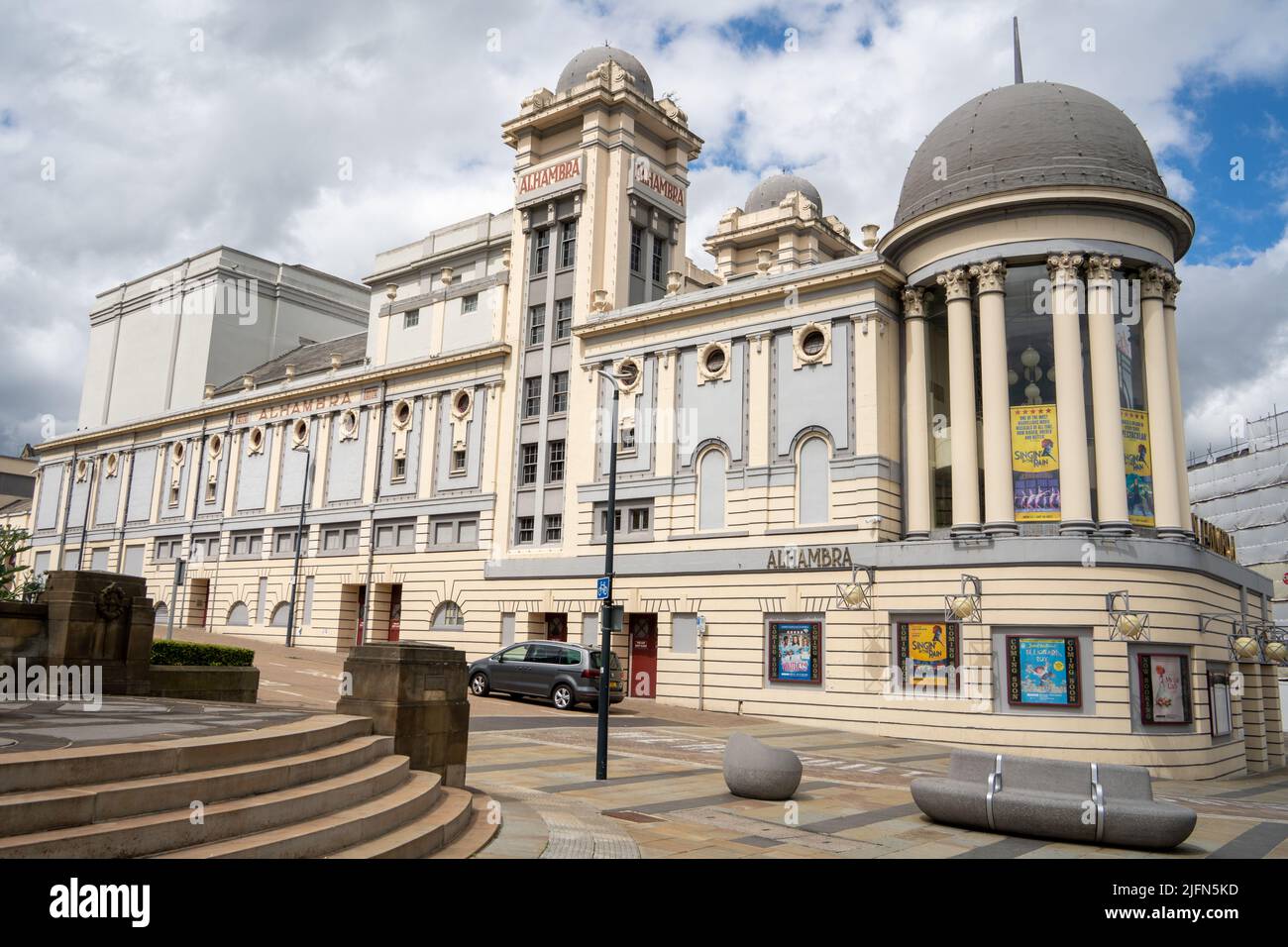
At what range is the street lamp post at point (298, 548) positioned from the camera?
150 feet

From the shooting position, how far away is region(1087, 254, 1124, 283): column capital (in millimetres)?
27859

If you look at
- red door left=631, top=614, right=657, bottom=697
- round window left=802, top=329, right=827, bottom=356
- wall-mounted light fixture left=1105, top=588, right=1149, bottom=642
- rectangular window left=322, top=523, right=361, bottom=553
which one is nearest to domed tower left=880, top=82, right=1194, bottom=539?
wall-mounted light fixture left=1105, top=588, right=1149, bottom=642

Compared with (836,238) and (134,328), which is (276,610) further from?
(836,238)

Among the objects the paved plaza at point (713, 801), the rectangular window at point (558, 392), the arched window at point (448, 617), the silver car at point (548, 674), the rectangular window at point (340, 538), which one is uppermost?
the rectangular window at point (558, 392)

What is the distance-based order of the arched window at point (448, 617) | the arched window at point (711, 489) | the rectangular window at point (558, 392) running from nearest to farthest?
the arched window at point (711, 489)
the rectangular window at point (558, 392)
the arched window at point (448, 617)

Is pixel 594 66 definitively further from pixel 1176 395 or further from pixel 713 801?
pixel 713 801

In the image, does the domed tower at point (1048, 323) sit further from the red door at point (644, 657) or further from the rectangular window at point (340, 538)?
the rectangular window at point (340, 538)

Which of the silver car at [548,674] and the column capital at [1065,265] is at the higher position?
the column capital at [1065,265]

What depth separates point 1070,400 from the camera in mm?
27156

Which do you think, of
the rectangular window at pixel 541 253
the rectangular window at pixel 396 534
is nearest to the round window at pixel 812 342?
the rectangular window at pixel 541 253

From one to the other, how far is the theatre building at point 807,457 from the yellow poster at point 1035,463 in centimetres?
8

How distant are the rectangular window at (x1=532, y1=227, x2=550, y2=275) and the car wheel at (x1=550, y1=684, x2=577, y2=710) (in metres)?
20.5

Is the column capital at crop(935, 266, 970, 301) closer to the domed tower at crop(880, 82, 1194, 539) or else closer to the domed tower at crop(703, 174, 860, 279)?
the domed tower at crop(880, 82, 1194, 539)

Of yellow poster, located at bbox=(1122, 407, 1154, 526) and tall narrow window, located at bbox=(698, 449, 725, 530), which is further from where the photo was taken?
tall narrow window, located at bbox=(698, 449, 725, 530)
